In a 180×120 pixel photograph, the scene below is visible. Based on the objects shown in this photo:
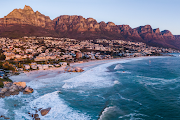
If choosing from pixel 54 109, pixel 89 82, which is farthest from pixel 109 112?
pixel 89 82

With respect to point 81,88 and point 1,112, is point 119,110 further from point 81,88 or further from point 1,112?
point 1,112

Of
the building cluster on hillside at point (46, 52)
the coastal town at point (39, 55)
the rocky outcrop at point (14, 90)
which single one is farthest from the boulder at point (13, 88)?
the building cluster on hillside at point (46, 52)

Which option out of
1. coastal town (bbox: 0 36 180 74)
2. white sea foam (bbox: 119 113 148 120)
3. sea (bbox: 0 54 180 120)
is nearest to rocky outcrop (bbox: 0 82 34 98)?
sea (bbox: 0 54 180 120)

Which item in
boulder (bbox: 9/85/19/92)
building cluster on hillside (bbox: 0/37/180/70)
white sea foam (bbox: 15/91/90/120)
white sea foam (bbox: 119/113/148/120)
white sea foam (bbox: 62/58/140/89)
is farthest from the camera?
building cluster on hillside (bbox: 0/37/180/70)

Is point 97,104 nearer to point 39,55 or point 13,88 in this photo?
point 13,88

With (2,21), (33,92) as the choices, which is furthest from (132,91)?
(2,21)

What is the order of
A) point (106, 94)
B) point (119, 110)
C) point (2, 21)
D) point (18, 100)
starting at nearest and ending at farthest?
point (119, 110)
point (18, 100)
point (106, 94)
point (2, 21)

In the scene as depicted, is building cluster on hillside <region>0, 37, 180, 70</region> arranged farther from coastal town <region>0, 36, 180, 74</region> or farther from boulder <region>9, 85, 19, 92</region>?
boulder <region>9, 85, 19, 92</region>

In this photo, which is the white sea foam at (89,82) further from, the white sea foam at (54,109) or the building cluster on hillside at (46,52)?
the building cluster on hillside at (46,52)
